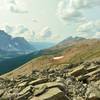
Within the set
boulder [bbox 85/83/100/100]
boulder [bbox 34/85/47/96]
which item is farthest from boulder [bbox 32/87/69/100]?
boulder [bbox 85/83/100/100]

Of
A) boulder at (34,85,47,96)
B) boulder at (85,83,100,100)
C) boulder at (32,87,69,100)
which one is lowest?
boulder at (85,83,100,100)

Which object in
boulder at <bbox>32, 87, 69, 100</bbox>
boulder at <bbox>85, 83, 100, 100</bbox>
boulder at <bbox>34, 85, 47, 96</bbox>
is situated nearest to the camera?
boulder at <bbox>32, 87, 69, 100</bbox>

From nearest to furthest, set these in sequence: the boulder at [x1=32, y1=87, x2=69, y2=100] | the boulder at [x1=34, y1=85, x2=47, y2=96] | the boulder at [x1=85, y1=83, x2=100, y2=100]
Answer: the boulder at [x1=32, y1=87, x2=69, y2=100] → the boulder at [x1=85, y1=83, x2=100, y2=100] → the boulder at [x1=34, y1=85, x2=47, y2=96]

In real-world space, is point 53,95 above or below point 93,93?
above

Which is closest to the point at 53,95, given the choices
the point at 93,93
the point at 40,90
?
the point at 40,90

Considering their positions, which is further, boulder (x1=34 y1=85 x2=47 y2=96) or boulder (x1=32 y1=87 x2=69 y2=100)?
boulder (x1=34 y1=85 x2=47 y2=96)

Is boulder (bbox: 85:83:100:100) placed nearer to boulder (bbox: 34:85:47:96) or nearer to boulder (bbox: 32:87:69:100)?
boulder (bbox: 32:87:69:100)

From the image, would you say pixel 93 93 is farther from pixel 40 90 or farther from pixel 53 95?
pixel 40 90

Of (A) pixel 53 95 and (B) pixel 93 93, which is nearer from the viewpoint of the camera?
(A) pixel 53 95

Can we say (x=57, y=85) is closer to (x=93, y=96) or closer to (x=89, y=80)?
(x=93, y=96)

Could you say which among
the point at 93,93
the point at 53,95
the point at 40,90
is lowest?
the point at 93,93

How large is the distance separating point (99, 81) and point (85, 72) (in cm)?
791

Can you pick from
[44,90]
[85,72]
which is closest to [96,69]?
[85,72]

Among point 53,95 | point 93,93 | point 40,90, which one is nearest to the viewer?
point 53,95
